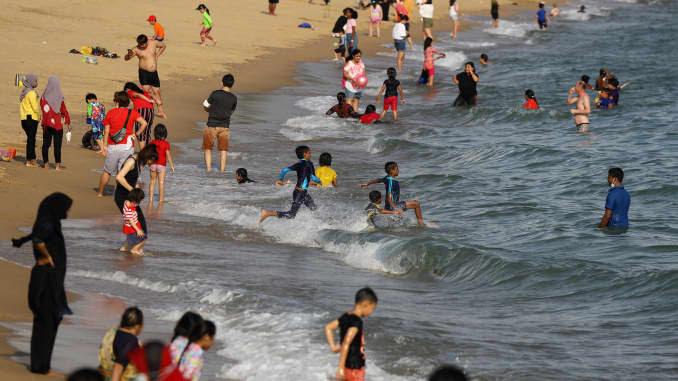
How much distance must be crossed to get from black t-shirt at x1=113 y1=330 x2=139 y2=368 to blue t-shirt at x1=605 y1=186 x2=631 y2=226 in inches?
343

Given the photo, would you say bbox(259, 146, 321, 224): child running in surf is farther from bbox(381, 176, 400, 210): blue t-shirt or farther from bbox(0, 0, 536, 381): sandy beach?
bbox(0, 0, 536, 381): sandy beach

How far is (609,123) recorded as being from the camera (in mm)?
23828

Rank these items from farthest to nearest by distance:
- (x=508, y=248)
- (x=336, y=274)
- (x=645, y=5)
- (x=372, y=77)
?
(x=645, y=5)
(x=372, y=77)
(x=508, y=248)
(x=336, y=274)

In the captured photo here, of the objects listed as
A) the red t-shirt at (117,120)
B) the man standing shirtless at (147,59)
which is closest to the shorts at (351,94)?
the man standing shirtless at (147,59)

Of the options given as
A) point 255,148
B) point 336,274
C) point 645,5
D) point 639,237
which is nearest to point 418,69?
point 255,148

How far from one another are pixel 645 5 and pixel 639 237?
53.3 metres

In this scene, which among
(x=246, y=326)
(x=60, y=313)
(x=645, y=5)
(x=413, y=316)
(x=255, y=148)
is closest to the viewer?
(x=60, y=313)

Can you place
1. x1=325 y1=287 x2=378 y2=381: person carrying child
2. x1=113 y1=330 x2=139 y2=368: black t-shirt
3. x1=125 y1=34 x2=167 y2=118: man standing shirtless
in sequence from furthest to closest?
x1=125 y1=34 x2=167 y2=118: man standing shirtless < x1=325 y1=287 x2=378 y2=381: person carrying child < x1=113 y1=330 x2=139 y2=368: black t-shirt

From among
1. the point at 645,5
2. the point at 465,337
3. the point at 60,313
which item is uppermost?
the point at 645,5

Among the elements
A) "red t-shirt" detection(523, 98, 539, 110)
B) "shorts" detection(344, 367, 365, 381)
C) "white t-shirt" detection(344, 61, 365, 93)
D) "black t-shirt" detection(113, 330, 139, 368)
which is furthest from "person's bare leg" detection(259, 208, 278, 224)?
"red t-shirt" detection(523, 98, 539, 110)

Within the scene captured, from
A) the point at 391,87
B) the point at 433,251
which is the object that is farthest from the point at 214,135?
the point at 391,87

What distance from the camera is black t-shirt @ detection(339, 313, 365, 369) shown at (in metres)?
6.64

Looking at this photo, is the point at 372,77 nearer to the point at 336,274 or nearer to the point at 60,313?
the point at 336,274

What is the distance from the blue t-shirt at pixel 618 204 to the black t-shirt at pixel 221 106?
652cm
